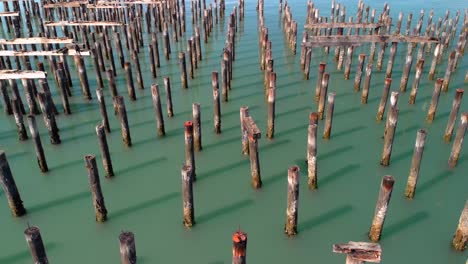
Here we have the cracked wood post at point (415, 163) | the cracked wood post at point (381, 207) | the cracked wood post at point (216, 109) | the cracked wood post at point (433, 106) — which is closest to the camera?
the cracked wood post at point (381, 207)

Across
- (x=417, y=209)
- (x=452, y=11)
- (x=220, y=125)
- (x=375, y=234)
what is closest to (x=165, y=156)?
Answer: (x=220, y=125)

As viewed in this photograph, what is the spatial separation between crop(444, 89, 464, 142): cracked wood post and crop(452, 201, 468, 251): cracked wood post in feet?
16.1

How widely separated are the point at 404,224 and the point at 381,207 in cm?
165

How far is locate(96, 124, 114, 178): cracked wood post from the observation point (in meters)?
10.2

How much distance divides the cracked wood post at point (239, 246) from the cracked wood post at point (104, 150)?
19.2 feet

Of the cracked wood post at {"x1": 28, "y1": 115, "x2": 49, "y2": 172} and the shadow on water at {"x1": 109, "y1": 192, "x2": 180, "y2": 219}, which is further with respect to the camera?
the cracked wood post at {"x1": 28, "y1": 115, "x2": 49, "y2": 172}

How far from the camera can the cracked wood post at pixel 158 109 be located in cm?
1245

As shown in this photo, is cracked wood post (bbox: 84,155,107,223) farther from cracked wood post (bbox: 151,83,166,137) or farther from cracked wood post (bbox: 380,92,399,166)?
cracked wood post (bbox: 380,92,399,166)

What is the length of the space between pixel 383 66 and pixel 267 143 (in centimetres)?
1047

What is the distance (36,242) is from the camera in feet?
20.5

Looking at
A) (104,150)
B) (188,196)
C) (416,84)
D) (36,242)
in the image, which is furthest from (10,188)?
(416,84)

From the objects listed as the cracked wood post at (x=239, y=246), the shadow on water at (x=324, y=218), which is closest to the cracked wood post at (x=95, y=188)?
the cracked wood post at (x=239, y=246)

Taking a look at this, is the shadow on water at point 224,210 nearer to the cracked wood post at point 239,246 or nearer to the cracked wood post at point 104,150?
the cracked wood post at point 104,150

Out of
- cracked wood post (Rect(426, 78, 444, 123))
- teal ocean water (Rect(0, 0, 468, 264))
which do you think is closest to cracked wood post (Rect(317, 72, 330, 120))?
teal ocean water (Rect(0, 0, 468, 264))
